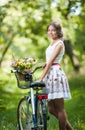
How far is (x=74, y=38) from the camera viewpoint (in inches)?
1038

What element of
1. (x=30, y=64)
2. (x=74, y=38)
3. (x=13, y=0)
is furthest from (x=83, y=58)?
(x=30, y=64)

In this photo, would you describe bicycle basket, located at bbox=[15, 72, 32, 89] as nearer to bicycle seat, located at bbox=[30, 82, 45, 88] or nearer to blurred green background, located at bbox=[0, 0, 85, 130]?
bicycle seat, located at bbox=[30, 82, 45, 88]

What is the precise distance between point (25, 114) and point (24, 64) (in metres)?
0.90

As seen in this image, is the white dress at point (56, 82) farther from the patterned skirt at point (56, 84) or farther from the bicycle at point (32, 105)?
the bicycle at point (32, 105)

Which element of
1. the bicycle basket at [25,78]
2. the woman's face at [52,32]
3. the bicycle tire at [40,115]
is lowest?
the bicycle tire at [40,115]

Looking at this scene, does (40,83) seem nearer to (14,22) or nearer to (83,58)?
(14,22)

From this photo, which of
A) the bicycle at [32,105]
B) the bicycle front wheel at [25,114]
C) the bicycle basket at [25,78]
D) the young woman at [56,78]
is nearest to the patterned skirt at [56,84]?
the young woman at [56,78]

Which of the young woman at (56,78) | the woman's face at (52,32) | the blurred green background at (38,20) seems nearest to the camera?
the young woman at (56,78)

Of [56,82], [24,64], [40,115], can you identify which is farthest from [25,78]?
[40,115]

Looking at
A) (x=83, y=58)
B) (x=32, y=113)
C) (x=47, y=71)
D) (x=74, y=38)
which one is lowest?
(x=32, y=113)

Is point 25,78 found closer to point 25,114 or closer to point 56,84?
point 56,84

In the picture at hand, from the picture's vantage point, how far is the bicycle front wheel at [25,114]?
8445 millimetres

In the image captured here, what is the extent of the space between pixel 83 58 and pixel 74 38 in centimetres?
2219

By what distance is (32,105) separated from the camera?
807 cm
